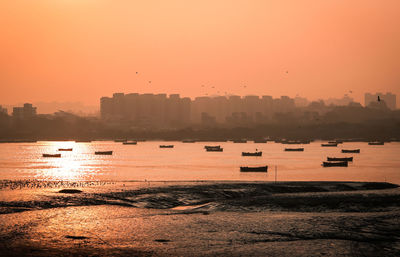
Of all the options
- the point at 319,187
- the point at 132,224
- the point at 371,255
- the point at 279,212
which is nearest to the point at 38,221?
the point at 132,224

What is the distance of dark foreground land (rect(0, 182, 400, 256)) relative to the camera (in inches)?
1009

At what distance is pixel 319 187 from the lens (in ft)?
180

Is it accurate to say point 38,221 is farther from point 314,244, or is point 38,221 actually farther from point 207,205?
point 314,244

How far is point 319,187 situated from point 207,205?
17.8m

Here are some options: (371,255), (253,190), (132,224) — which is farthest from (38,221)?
(253,190)

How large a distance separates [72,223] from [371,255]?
17772 mm

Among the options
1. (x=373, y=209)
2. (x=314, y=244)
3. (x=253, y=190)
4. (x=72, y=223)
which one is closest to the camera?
(x=314, y=244)

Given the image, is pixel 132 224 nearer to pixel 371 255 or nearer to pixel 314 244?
pixel 314 244

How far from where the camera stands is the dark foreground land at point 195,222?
2562cm

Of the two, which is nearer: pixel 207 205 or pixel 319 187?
pixel 207 205

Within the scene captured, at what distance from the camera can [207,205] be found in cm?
4178

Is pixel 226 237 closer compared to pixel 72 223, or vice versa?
pixel 226 237

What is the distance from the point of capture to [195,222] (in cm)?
3309

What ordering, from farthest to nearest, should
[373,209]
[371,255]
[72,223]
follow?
[373,209] → [72,223] → [371,255]
